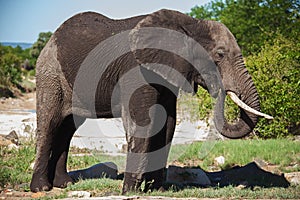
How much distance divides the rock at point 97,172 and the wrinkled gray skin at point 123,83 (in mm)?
459

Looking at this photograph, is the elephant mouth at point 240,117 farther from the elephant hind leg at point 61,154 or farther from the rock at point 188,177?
the elephant hind leg at point 61,154

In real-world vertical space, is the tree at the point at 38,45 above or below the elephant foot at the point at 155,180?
above

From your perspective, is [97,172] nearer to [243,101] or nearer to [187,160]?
[187,160]

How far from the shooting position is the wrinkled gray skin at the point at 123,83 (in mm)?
6215

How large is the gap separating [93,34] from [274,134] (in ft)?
24.3

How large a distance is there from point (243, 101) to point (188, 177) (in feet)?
6.71

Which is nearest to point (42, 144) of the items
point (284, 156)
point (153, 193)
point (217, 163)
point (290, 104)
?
point (153, 193)

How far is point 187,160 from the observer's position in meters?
9.67

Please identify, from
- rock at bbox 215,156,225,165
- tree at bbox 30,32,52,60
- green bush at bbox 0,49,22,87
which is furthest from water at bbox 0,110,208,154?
tree at bbox 30,32,52,60

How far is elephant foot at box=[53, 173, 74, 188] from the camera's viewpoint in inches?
296

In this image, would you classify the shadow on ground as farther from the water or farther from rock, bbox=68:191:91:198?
the water

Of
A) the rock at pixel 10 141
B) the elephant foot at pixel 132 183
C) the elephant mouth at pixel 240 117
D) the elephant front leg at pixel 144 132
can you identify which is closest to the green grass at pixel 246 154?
the elephant mouth at pixel 240 117

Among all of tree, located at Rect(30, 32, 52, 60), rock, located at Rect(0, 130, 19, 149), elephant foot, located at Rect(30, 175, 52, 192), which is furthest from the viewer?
tree, located at Rect(30, 32, 52, 60)

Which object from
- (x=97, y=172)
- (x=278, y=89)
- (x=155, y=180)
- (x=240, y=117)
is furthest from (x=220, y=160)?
(x=278, y=89)
